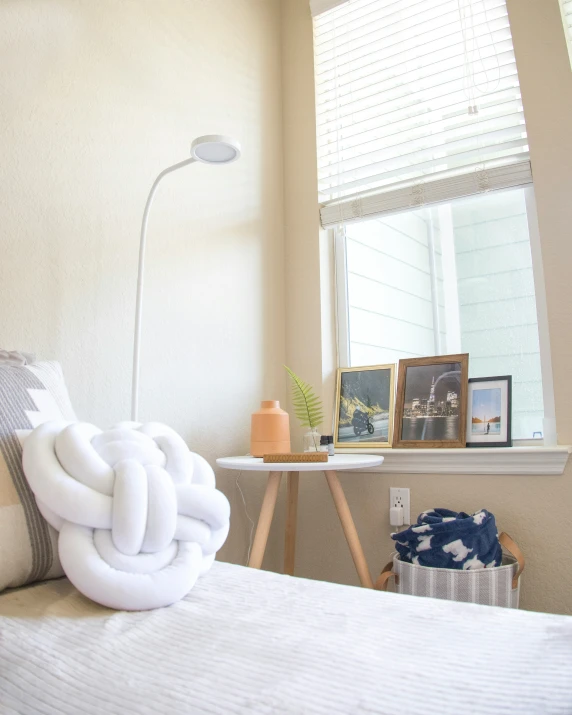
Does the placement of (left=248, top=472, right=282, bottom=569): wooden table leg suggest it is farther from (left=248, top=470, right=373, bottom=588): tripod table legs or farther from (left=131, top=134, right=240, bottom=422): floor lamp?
(left=131, top=134, right=240, bottom=422): floor lamp

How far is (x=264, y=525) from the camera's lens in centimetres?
161

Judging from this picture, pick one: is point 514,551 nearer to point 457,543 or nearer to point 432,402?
point 457,543

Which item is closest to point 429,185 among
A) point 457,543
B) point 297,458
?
point 297,458

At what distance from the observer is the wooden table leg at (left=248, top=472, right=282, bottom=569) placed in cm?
158

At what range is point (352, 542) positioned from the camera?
63.7 inches

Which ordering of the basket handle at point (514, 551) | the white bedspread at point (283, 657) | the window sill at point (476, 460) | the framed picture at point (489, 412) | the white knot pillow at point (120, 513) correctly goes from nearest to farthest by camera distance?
the white bedspread at point (283, 657) < the white knot pillow at point (120, 513) < the basket handle at point (514, 551) < the window sill at point (476, 460) < the framed picture at point (489, 412)

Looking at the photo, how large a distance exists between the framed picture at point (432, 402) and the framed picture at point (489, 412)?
0.12 ft

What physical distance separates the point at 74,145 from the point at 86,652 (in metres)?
1.38

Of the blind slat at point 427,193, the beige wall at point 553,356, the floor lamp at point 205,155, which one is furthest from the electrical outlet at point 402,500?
the blind slat at point 427,193

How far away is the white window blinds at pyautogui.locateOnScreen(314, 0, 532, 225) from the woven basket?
48.6 inches

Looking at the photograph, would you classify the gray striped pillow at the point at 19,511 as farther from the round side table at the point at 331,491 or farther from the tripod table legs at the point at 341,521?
the tripod table legs at the point at 341,521

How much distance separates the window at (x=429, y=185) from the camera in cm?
187

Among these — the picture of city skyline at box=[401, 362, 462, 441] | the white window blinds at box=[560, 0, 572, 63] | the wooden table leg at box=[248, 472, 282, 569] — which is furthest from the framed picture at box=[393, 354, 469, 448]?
the white window blinds at box=[560, 0, 572, 63]

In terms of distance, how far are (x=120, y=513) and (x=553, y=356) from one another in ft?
4.68
